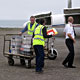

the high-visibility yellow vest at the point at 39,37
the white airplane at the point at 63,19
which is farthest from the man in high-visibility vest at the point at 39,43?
the white airplane at the point at 63,19

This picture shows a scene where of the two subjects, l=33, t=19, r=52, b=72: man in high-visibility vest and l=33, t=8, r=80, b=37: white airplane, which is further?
l=33, t=8, r=80, b=37: white airplane

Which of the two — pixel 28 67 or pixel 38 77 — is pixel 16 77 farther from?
pixel 28 67

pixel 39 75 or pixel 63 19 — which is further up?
pixel 63 19

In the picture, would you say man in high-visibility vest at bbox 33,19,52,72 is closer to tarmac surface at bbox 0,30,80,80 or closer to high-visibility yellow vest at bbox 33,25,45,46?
high-visibility yellow vest at bbox 33,25,45,46

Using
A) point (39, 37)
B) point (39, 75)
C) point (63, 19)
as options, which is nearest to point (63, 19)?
point (63, 19)

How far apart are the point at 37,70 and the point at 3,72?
36.6 inches

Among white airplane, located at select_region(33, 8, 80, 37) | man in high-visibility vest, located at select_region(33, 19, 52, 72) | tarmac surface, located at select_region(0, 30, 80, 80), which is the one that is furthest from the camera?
white airplane, located at select_region(33, 8, 80, 37)

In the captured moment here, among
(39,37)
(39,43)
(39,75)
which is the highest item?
(39,37)

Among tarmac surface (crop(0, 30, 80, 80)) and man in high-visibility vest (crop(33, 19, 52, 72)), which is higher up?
man in high-visibility vest (crop(33, 19, 52, 72))

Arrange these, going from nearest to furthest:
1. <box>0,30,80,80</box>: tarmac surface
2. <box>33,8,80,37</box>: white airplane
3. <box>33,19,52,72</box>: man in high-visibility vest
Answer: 1. <box>0,30,80,80</box>: tarmac surface
2. <box>33,19,52,72</box>: man in high-visibility vest
3. <box>33,8,80,37</box>: white airplane

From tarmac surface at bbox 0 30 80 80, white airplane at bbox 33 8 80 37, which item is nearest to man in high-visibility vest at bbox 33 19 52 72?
tarmac surface at bbox 0 30 80 80

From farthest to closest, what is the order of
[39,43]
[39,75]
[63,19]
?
[63,19] → [39,43] → [39,75]

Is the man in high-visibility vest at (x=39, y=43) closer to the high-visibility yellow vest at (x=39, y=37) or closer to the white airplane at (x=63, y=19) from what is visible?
the high-visibility yellow vest at (x=39, y=37)

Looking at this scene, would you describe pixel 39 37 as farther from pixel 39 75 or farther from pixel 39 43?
pixel 39 75
